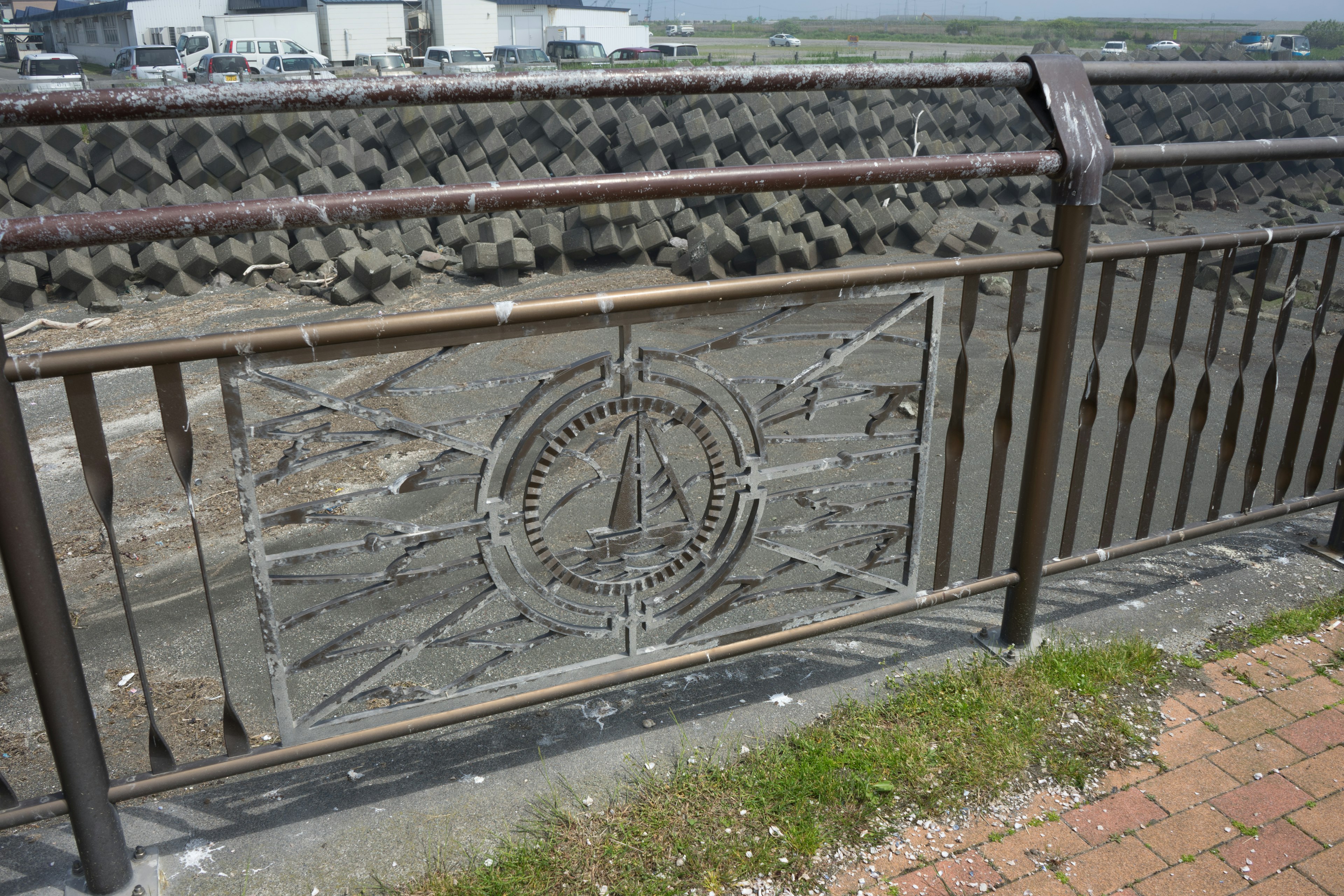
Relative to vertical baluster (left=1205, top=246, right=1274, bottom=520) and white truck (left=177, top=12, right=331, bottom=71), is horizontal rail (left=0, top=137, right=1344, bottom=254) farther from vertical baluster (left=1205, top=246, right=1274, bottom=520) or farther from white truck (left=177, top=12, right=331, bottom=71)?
white truck (left=177, top=12, right=331, bottom=71)

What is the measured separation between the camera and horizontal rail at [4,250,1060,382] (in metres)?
1.48

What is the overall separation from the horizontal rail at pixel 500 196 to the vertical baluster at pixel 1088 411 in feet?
0.94

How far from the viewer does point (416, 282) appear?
8.62 meters

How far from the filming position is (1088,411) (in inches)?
96.3

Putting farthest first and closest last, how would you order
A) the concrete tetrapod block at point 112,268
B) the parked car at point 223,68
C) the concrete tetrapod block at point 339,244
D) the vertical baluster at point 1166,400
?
the parked car at point 223,68
the concrete tetrapod block at point 339,244
the concrete tetrapod block at point 112,268
the vertical baluster at point 1166,400

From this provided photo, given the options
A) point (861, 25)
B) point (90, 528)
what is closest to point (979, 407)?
point (90, 528)

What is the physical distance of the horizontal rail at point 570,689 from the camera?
1.73 meters

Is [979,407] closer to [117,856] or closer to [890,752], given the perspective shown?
[890,752]

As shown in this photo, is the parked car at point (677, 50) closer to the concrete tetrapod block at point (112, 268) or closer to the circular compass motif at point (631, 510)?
the concrete tetrapod block at point (112, 268)

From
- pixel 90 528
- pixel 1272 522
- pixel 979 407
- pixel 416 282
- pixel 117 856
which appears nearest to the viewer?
pixel 117 856

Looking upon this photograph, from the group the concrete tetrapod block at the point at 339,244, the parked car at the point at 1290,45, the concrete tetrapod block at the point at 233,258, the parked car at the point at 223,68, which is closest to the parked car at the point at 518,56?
the parked car at the point at 223,68

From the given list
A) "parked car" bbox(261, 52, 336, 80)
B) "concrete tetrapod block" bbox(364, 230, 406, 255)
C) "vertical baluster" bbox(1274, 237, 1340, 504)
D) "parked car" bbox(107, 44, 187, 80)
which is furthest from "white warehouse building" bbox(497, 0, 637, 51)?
"vertical baluster" bbox(1274, 237, 1340, 504)

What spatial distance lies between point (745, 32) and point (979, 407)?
80.7 metres

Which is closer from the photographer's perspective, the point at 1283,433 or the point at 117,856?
the point at 117,856
